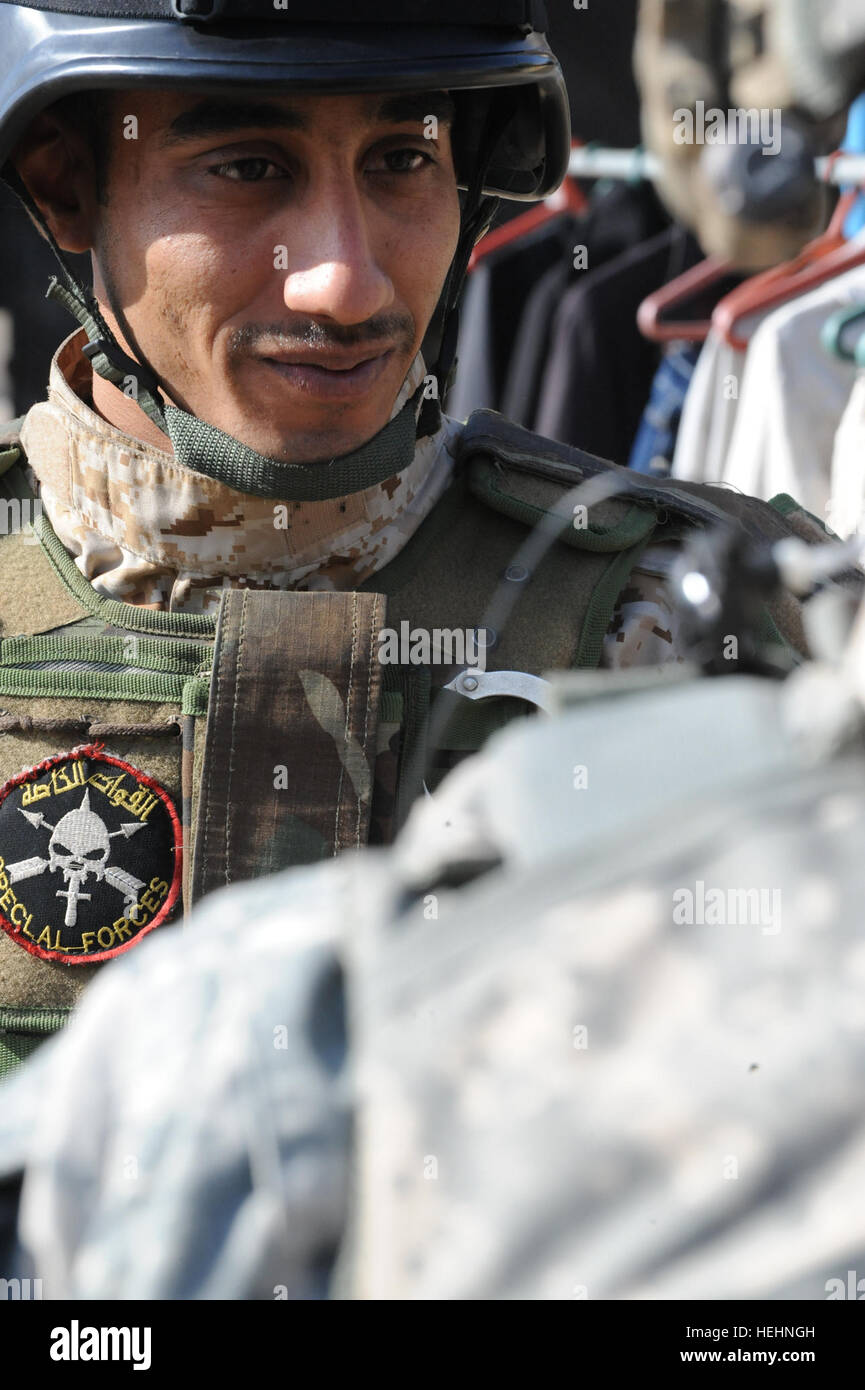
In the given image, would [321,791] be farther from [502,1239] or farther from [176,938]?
[502,1239]

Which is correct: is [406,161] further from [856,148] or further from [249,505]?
[856,148]

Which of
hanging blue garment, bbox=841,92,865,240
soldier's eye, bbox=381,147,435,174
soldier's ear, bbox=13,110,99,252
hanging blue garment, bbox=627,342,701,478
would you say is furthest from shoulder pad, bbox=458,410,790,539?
hanging blue garment, bbox=627,342,701,478

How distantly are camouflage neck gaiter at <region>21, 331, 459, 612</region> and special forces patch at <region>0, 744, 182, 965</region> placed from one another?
0.68 ft

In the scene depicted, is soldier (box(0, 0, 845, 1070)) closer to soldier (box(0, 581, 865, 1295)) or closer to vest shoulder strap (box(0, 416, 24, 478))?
vest shoulder strap (box(0, 416, 24, 478))

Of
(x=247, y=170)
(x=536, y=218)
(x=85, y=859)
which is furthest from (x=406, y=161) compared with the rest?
(x=536, y=218)

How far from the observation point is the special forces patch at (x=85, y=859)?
1.58 metres

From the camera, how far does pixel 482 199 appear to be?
1889 millimetres

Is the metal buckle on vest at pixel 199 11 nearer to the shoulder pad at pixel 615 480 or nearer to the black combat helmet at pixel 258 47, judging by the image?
the black combat helmet at pixel 258 47

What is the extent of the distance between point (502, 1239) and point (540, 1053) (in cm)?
6

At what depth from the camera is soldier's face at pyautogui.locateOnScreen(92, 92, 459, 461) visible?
1511 mm

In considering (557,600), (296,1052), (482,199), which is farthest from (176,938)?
(482,199)

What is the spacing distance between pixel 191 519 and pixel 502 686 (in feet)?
1.18

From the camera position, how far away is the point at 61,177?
1.70 m

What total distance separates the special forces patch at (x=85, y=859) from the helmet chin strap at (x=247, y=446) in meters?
0.31
